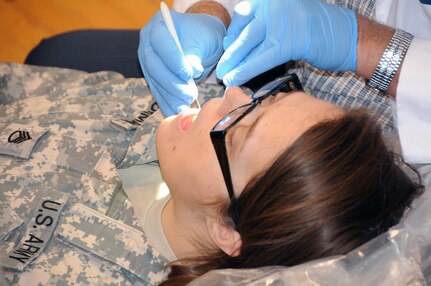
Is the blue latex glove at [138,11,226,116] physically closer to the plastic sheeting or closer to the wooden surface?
the plastic sheeting

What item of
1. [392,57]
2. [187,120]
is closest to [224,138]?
[187,120]

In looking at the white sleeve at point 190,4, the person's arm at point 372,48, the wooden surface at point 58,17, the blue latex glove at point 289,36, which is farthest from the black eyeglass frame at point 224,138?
the wooden surface at point 58,17

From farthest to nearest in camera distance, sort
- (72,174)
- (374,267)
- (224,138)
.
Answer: (72,174) → (224,138) → (374,267)

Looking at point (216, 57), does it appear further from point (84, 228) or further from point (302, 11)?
point (84, 228)

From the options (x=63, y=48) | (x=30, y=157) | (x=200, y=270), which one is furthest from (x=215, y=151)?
(x=63, y=48)

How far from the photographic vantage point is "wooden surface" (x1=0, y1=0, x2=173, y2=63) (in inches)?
93.5

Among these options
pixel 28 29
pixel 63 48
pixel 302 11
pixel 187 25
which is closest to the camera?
pixel 302 11

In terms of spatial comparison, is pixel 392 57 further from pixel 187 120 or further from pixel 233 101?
pixel 187 120

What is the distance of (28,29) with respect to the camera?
94.4 inches

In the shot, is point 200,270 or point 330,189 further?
point 200,270

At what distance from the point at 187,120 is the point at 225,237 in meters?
0.27

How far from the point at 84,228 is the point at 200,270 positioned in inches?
12.3

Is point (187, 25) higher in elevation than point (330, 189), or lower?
higher

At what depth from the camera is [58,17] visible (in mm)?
2439
